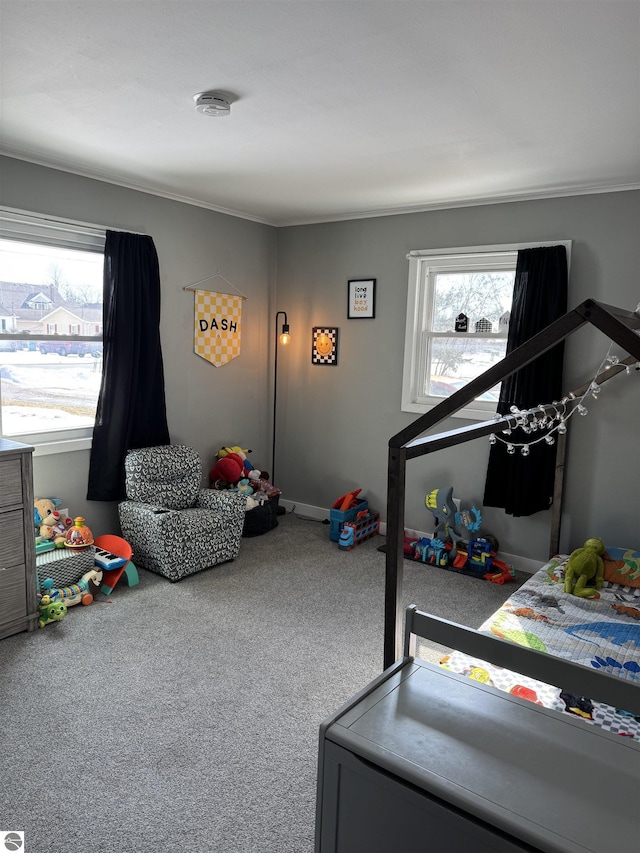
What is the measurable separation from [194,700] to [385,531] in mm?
2352

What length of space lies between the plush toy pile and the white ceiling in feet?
6.81

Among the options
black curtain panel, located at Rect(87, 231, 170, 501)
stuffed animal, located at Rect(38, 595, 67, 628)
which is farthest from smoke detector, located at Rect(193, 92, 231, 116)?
stuffed animal, located at Rect(38, 595, 67, 628)

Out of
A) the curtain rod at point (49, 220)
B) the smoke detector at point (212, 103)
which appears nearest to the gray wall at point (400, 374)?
the curtain rod at point (49, 220)

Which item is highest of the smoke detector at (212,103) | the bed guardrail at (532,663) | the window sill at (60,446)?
the smoke detector at (212,103)

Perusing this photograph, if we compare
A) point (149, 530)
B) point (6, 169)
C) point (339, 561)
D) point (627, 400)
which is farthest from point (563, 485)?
point (6, 169)

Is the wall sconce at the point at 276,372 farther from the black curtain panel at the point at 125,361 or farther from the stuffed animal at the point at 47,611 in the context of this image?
the stuffed animal at the point at 47,611

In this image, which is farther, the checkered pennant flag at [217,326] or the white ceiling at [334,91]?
the checkered pennant flag at [217,326]

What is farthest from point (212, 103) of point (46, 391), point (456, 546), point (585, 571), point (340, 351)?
point (456, 546)

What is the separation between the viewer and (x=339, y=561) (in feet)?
14.3

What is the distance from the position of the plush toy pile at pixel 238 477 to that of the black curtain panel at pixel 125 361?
689mm

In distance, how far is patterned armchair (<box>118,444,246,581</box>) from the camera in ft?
12.7

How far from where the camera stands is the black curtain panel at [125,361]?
403cm

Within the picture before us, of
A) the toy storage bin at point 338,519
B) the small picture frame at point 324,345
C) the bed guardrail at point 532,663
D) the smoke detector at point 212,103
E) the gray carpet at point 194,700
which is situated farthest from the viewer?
the small picture frame at point 324,345

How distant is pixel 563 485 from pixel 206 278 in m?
3.03
